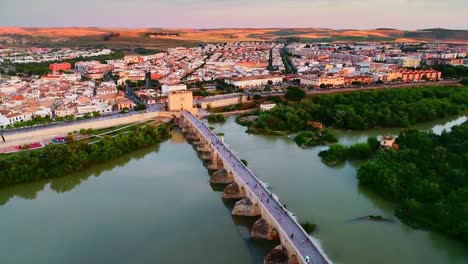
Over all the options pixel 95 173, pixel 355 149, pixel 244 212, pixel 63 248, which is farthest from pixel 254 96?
pixel 63 248

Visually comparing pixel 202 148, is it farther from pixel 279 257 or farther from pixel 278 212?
pixel 279 257

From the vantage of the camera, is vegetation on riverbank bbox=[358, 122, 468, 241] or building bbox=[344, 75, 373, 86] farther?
building bbox=[344, 75, 373, 86]

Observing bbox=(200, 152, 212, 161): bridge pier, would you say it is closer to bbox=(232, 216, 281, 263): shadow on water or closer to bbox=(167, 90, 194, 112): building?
bbox=(232, 216, 281, 263): shadow on water

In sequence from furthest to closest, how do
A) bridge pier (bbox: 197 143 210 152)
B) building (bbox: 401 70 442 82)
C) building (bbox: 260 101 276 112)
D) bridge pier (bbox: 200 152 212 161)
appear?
building (bbox: 401 70 442 82) → building (bbox: 260 101 276 112) → bridge pier (bbox: 197 143 210 152) → bridge pier (bbox: 200 152 212 161)

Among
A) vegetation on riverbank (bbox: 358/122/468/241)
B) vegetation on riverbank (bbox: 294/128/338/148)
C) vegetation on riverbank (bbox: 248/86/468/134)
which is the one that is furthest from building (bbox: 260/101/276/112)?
vegetation on riverbank (bbox: 358/122/468/241)

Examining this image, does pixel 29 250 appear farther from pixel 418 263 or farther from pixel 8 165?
pixel 418 263

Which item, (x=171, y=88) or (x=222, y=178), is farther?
(x=171, y=88)

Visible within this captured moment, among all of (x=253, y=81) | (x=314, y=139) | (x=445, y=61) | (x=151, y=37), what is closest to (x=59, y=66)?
(x=253, y=81)

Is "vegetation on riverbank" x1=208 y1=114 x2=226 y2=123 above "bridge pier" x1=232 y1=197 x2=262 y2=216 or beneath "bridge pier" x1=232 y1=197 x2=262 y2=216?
beneath
